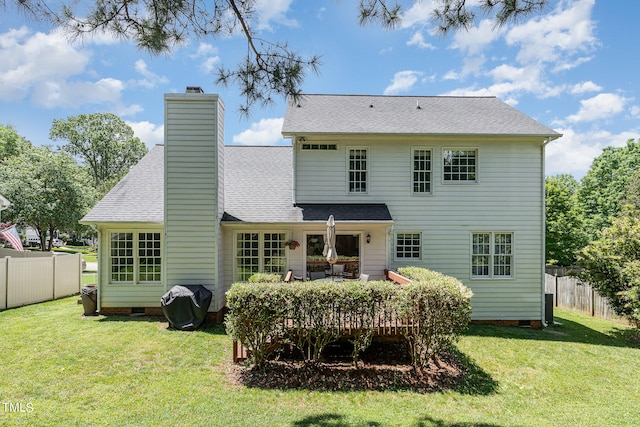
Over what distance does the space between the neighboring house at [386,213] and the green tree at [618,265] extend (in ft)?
6.14

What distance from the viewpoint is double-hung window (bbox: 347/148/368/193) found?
10406 mm

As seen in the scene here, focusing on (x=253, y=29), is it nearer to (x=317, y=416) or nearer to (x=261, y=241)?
(x=317, y=416)

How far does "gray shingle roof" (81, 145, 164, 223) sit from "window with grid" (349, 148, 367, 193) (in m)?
5.70

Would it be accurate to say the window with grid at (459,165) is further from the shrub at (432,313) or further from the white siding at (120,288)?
the white siding at (120,288)

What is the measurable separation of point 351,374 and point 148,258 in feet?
22.7

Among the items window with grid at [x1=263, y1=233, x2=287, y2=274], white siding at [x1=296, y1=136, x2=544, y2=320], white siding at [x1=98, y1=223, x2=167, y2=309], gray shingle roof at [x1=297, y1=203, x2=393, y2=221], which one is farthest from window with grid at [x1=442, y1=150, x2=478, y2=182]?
white siding at [x1=98, y1=223, x2=167, y2=309]

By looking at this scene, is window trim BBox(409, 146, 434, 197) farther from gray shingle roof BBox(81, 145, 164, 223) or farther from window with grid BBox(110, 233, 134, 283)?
window with grid BBox(110, 233, 134, 283)

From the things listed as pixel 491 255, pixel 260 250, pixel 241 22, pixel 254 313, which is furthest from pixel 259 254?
pixel 491 255

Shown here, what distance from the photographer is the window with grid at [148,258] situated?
9852 mm

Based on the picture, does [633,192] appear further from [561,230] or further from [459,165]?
[459,165]

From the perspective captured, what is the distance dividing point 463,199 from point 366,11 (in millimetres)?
7311

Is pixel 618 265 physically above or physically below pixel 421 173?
below

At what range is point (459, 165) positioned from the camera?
10.5m

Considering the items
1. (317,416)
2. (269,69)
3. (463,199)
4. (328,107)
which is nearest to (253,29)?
(269,69)
